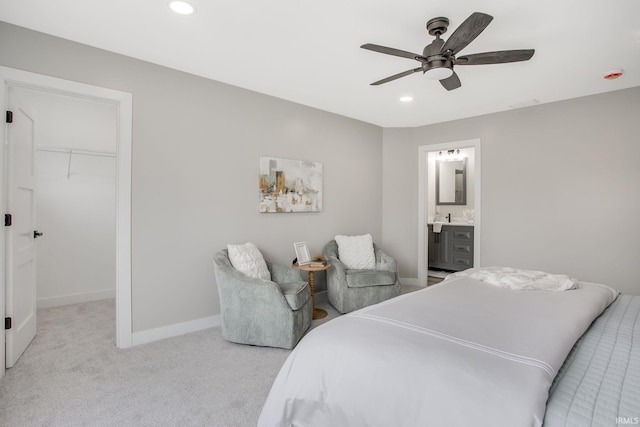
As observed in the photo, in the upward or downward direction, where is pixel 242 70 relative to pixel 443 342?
upward

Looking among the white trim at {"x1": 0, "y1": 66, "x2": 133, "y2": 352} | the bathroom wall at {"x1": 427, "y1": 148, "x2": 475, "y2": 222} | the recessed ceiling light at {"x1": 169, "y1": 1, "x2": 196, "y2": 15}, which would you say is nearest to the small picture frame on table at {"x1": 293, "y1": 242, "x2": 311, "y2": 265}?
the white trim at {"x1": 0, "y1": 66, "x2": 133, "y2": 352}

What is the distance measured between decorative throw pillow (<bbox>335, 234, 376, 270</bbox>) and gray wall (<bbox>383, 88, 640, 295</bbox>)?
1613 millimetres

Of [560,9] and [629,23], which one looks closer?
[560,9]

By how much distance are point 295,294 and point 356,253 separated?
150cm

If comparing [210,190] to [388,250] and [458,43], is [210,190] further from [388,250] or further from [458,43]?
[388,250]

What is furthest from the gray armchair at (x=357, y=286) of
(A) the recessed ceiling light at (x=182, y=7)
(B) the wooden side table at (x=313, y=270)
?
(A) the recessed ceiling light at (x=182, y=7)

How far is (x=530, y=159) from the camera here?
4.11m

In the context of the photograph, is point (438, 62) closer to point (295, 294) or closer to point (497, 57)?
point (497, 57)

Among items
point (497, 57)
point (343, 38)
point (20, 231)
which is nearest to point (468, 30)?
point (497, 57)

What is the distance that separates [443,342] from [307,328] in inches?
78.8

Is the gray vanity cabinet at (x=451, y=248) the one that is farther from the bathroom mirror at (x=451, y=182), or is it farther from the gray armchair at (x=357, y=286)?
the gray armchair at (x=357, y=286)

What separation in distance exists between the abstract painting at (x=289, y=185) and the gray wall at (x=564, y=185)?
204 centimetres

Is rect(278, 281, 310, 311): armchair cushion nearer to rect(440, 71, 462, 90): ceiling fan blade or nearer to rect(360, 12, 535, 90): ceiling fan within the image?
rect(360, 12, 535, 90): ceiling fan

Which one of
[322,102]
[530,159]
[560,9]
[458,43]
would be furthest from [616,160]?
[322,102]
